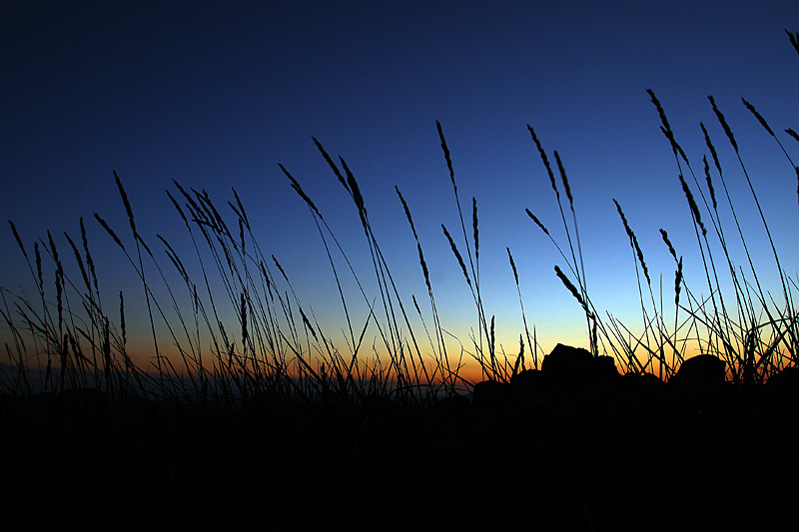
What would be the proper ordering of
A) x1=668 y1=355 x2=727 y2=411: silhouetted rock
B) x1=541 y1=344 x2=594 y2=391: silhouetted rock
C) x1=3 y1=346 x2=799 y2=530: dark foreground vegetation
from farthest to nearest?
x1=541 y1=344 x2=594 y2=391: silhouetted rock
x1=668 y1=355 x2=727 y2=411: silhouetted rock
x1=3 y1=346 x2=799 y2=530: dark foreground vegetation

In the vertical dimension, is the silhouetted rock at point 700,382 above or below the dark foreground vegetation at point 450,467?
above

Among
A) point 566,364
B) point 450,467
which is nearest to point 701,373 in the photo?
point 450,467

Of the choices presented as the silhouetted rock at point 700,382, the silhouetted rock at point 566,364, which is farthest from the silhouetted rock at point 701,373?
the silhouetted rock at point 566,364

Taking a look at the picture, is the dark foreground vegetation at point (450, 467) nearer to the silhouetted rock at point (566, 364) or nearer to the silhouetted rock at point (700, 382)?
the silhouetted rock at point (700, 382)

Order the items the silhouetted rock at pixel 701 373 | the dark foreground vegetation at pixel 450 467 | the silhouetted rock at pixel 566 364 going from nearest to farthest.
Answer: the dark foreground vegetation at pixel 450 467
the silhouetted rock at pixel 701 373
the silhouetted rock at pixel 566 364

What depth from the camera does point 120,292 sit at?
7.63ft

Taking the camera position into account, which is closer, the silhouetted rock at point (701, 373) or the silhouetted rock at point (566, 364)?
the silhouetted rock at point (701, 373)

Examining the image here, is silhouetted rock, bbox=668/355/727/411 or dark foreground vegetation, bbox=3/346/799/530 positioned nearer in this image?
dark foreground vegetation, bbox=3/346/799/530

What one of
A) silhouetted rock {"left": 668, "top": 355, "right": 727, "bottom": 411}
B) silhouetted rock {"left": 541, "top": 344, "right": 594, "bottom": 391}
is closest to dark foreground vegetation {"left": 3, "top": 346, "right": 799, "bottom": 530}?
silhouetted rock {"left": 668, "top": 355, "right": 727, "bottom": 411}

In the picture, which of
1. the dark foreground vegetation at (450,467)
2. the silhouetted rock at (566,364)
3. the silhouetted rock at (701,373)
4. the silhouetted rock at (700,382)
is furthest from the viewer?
the silhouetted rock at (566,364)

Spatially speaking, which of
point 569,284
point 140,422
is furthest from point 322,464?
point 569,284

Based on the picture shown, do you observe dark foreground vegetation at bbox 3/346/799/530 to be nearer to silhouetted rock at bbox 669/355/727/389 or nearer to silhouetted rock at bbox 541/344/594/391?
silhouetted rock at bbox 669/355/727/389

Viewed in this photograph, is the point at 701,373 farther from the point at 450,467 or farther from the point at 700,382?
the point at 450,467

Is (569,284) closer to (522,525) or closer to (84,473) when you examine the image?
(522,525)
